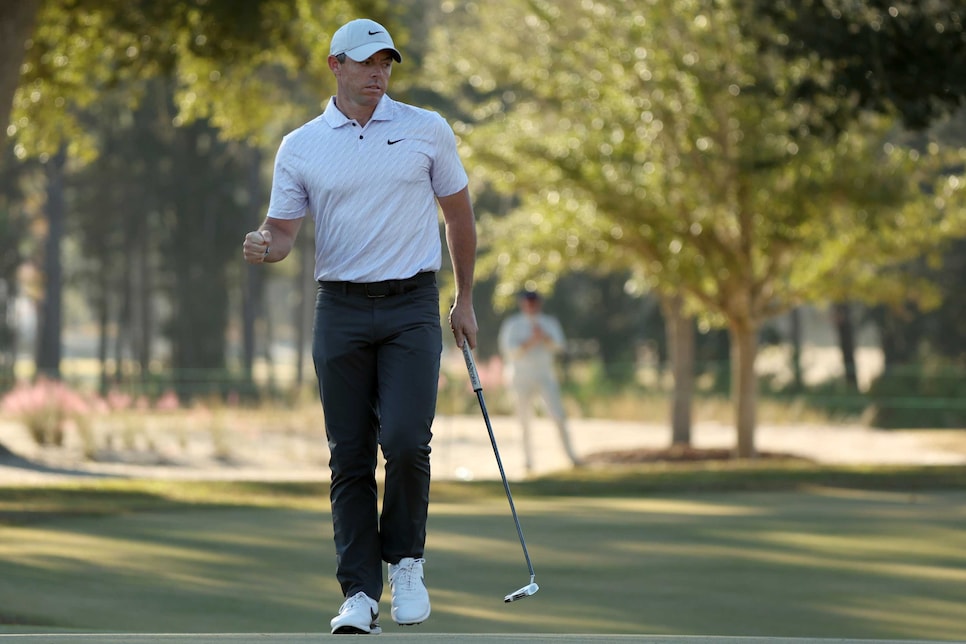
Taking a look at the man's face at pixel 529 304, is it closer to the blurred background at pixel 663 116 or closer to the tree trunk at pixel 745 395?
the blurred background at pixel 663 116

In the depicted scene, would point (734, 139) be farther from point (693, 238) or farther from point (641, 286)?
point (641, 286)

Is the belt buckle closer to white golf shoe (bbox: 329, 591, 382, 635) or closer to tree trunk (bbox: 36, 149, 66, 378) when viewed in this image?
white golf shoe (bbox: 329, 591, 382, 635)

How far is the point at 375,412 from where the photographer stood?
222 inches

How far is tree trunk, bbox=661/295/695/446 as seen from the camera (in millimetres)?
24469

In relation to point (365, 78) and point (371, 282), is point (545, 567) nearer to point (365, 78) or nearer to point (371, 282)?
point (371, 282)

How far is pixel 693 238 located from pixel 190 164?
31.0 m

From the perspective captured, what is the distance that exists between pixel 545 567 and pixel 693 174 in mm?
10575

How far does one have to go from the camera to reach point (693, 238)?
18.6m

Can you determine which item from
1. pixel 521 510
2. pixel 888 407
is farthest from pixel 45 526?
pixel 888 407

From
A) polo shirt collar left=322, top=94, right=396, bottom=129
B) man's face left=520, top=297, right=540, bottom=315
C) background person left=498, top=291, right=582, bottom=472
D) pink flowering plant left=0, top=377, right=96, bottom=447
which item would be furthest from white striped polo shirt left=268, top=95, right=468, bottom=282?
pink flowering plant left=0, top=377, right=96, bottom=447

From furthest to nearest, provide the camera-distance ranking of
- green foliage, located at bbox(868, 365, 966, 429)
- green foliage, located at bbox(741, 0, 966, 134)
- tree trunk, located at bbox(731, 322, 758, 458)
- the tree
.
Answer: green foliage, located at bbox(868, 365, 966, 429) < tree trunk, located at bbox(731, 322, 758, 458) < the tree < green foliage, located at bbox(741, 0, 966, 134)

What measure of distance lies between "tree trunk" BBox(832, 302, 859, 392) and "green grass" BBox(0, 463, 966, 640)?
2396 centimetres

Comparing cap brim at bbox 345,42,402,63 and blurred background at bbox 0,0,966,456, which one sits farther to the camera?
blurred background at bbox 0,0,966,456

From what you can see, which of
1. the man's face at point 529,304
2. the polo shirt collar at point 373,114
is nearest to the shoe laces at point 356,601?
the polo shirt collar at point 373,114
